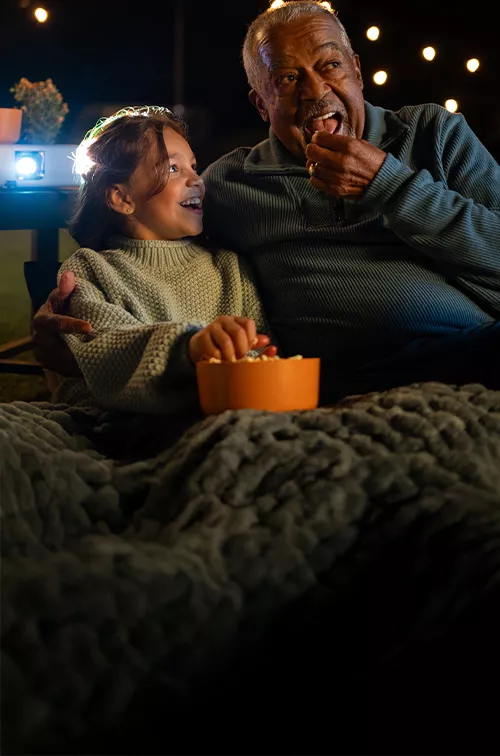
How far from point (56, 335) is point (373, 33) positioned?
Answer: 5.35 ft

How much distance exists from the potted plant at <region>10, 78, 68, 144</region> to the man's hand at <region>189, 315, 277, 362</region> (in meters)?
2.04

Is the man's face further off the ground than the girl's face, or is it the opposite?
the man's face

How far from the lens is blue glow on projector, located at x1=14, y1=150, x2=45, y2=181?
2.78 meters

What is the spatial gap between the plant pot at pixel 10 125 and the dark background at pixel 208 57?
449 millimetres

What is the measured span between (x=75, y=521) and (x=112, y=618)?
225 mm

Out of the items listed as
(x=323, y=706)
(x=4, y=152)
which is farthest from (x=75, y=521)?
(x=4, y=152)

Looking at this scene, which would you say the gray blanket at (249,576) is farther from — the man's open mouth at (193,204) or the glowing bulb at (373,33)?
the glowing bulb at (373,33)

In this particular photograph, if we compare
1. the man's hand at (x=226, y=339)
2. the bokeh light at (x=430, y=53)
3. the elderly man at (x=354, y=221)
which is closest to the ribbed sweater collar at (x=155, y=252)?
the elderly man at (x=354, y=221)

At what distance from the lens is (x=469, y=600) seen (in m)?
0.81

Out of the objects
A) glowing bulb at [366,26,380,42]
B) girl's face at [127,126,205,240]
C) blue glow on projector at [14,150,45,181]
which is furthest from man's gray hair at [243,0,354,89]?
blue glow on projector at [14,150,45,181]

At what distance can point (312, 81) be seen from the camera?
1.52 m

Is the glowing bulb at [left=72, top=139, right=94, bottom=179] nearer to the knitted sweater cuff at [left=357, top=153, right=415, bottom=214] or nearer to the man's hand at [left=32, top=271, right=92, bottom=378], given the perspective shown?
the man's hand at [left=32, top=271, right=92, bottom=378]

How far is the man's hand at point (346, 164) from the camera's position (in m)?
1.34

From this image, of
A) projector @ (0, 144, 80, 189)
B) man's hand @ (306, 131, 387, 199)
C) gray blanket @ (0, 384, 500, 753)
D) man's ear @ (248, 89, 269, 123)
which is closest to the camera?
gray blanket @ (0, 384, 500, 753)
